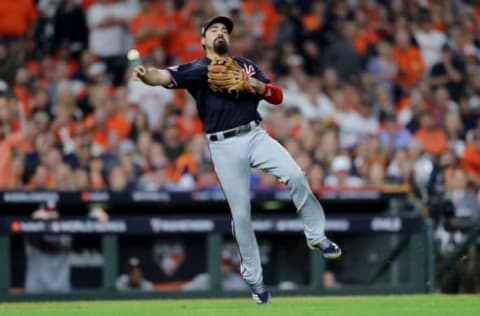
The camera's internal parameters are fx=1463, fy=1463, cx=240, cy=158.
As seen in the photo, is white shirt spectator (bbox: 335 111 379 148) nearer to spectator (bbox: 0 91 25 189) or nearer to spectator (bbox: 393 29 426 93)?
spectator (bbox: 393 29 426 93)

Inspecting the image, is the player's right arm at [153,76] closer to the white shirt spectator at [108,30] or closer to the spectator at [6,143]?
the spectator at [6,143]

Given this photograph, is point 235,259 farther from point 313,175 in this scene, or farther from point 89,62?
point 89,62

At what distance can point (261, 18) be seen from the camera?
20.4 meters

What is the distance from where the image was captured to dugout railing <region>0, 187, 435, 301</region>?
14.7 metres

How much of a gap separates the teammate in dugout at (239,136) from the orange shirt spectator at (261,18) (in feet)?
28.3

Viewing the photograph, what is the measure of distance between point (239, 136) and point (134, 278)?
3.89 metres

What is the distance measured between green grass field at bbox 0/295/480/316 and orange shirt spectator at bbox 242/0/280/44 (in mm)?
7531

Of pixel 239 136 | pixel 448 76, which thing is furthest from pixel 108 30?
pixel 239 136

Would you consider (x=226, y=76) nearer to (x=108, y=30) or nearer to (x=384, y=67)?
(x=108, y=30)

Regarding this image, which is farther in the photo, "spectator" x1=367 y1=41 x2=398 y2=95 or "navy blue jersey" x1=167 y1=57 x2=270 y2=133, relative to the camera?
"spectator" x1=367 y1=41 x2=398 y2=95

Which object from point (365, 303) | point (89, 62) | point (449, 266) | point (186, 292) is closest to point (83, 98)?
point (89, 62)

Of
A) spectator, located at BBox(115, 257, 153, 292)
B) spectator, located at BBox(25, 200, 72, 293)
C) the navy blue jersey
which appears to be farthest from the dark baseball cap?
spectator, located at BBox(115, 257, 153, 292)

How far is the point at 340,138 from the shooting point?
18.9 meters

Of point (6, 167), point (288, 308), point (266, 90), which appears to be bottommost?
point (288, 308)
